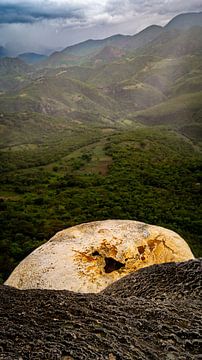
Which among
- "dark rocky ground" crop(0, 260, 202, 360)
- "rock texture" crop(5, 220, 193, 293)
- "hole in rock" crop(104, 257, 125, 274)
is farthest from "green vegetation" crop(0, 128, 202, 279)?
"dark rocky ground" crop(0, 260, 202, 360)

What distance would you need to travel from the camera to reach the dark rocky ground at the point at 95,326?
577 centimetres

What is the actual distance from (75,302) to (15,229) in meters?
61.5

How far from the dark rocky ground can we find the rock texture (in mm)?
6969

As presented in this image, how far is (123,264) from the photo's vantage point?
52.9ft

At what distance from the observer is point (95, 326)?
6.49 metres

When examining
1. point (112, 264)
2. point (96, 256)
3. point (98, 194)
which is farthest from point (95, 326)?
point (98, 194)

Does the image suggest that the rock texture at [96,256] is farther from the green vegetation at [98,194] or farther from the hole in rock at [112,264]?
the green vegetation at [98,194]

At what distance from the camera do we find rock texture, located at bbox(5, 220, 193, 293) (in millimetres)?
15086

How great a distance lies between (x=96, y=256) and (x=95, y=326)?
31.4 ft

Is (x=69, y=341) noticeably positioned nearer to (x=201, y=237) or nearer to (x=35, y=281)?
(x=35, y=281)

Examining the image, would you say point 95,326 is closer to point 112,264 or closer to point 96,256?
point 96,256

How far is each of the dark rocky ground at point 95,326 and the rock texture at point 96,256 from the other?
6.97m

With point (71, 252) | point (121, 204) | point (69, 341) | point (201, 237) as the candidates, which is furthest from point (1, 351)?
point (121, 204)

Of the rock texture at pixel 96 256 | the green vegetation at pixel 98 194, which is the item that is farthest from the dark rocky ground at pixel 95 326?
the green vegetation at pixel 98 194
